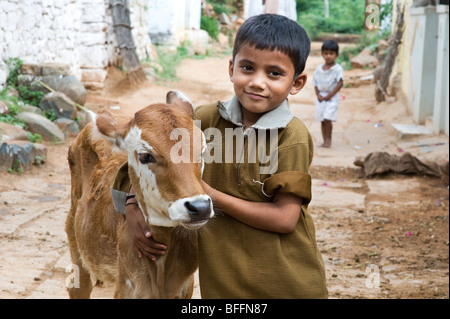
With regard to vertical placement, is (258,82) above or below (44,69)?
above

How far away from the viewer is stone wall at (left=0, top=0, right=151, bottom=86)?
392 inches

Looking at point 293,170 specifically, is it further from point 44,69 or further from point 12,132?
point 44,69

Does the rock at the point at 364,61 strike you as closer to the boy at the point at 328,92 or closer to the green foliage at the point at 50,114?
the boy at the point at 328,92

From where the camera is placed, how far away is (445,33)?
10.4 metres

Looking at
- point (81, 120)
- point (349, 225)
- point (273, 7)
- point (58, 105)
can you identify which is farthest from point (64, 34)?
point (273, 7)

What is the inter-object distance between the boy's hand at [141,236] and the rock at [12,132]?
5471mm

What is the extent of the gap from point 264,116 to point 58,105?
8038 millimetres

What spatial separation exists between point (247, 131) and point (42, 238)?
3209mm

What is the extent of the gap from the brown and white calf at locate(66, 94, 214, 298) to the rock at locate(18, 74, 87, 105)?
7.06 m

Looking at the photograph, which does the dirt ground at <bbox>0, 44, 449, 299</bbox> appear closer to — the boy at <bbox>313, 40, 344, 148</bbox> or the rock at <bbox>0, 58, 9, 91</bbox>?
the boy at <bbox>313, 40, 344, 148</bbox>

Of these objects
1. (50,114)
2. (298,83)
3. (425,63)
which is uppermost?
(298,83)

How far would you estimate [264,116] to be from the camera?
2504mm

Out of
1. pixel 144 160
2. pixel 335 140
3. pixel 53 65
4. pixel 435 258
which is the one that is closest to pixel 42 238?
pixel 144 160

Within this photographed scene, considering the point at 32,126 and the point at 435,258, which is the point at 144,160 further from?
the point at 32,126
